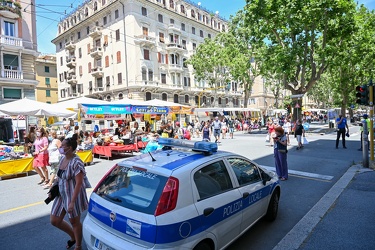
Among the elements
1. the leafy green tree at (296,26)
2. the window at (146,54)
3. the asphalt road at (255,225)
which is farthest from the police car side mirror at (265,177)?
the window at (146,54)

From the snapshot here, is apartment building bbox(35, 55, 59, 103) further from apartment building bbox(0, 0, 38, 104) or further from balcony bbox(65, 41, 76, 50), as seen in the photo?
apartment building bbox(0, 0, 38, 104)

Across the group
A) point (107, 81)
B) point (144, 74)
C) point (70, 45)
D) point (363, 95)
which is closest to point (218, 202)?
point (363, 95)

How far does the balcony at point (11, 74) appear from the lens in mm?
23156

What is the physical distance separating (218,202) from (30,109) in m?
11.0

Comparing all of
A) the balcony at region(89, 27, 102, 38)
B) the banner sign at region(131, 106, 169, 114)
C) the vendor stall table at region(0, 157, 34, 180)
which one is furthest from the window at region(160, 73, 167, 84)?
the vendor stall table at region(0, 157, 34, 180)

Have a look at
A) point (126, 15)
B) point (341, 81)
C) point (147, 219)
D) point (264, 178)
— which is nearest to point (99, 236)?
point (147, 219)

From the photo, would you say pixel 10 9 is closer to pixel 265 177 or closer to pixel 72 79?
pixel 72 79

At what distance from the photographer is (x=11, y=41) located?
23359mm

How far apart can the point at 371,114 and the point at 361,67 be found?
26.9 meters

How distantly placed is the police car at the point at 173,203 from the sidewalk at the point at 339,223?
973 millimetres

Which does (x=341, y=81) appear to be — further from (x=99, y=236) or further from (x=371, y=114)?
(x=99, y=236)

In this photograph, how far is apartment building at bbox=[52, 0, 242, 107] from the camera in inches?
1432

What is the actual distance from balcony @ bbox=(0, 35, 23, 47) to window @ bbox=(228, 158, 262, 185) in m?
26.8

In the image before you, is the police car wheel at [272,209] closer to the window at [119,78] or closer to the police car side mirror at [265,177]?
the police car side mirror at [265,177]
